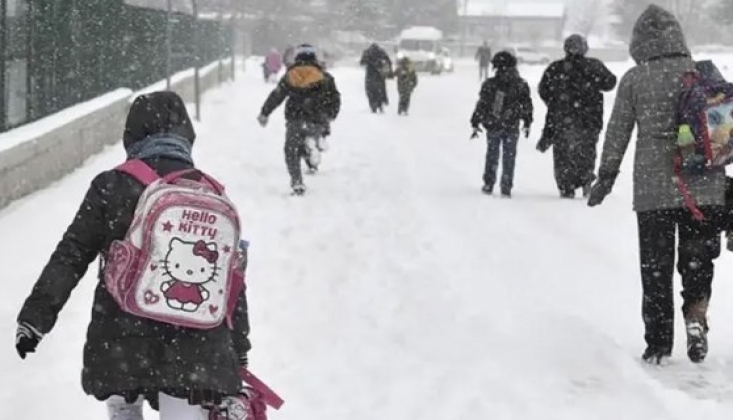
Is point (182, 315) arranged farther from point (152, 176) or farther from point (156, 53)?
point (156, 53)

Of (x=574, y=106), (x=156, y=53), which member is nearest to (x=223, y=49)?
(x=156, y=53)

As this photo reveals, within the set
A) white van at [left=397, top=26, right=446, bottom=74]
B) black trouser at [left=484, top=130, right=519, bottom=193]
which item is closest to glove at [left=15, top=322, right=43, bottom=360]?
black trouser at [left=484, top=130, right=519, bottom=193]

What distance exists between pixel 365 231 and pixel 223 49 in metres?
31.0

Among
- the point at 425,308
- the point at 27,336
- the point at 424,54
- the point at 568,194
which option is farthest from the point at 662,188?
the point at 424,54

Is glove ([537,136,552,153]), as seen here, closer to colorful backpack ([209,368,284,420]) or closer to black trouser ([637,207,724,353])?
black trouser ([637,207,724,353])

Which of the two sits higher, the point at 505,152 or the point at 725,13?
the point at 725,13

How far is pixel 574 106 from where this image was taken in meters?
12.2

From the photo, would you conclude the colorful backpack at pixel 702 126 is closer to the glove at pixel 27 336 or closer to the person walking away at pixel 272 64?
the glove at pixel 27 336

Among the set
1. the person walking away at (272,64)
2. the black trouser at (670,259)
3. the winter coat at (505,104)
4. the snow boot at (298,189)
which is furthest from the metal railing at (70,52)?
the person walking away at (272,64)

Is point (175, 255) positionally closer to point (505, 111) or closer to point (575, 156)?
point (575, 156)

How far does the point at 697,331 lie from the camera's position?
627 cm

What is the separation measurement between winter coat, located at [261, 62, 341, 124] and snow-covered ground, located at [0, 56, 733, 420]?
973mm

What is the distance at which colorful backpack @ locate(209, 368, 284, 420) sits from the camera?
3.53 meters

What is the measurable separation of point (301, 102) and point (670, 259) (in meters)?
7.40
